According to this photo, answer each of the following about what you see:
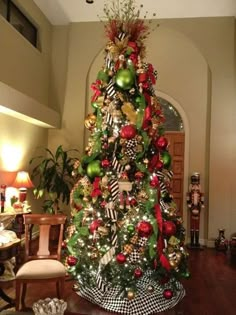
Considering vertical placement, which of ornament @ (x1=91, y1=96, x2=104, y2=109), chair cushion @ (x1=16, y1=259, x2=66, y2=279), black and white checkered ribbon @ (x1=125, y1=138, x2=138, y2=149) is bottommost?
chair cushion @ (x1=16, y1=259, x2=66, y2=279)

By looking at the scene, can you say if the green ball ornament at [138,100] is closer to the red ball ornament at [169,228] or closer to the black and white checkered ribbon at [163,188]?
the black and white checkered ribbon at [163,188]

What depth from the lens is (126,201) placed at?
107 inches

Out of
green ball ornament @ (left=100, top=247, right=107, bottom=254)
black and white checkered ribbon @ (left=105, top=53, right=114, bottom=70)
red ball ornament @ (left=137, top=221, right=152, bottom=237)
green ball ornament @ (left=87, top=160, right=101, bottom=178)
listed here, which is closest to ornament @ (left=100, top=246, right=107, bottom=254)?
green ball ornament @ (left=100, top=247, right=107, bottom=254)

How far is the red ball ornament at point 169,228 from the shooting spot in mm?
2625

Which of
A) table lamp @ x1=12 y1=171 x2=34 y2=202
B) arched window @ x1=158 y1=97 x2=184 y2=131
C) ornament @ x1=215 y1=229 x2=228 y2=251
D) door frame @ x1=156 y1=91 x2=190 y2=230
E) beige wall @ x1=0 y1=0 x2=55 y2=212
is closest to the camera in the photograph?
beige wall @ x1=0 y1=0 x2=55 y2=212

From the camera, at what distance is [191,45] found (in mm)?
6023

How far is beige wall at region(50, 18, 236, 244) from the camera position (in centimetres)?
581

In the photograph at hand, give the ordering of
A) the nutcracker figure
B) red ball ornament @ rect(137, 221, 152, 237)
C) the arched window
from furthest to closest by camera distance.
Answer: the arched window < the nutcracker figure < red ball ornament @ rect(137, 221, 152, 237)

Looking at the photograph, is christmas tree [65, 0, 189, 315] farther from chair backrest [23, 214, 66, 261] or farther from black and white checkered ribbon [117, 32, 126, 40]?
chair backrest [23, 214, 66, 261]

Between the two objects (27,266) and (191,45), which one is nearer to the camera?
(27,266)

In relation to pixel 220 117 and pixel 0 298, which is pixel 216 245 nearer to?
pixel 220 117

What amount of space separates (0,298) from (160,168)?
2.05 m

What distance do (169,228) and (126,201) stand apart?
419 millimetres

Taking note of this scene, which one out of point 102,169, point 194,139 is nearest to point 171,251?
point 102,169
